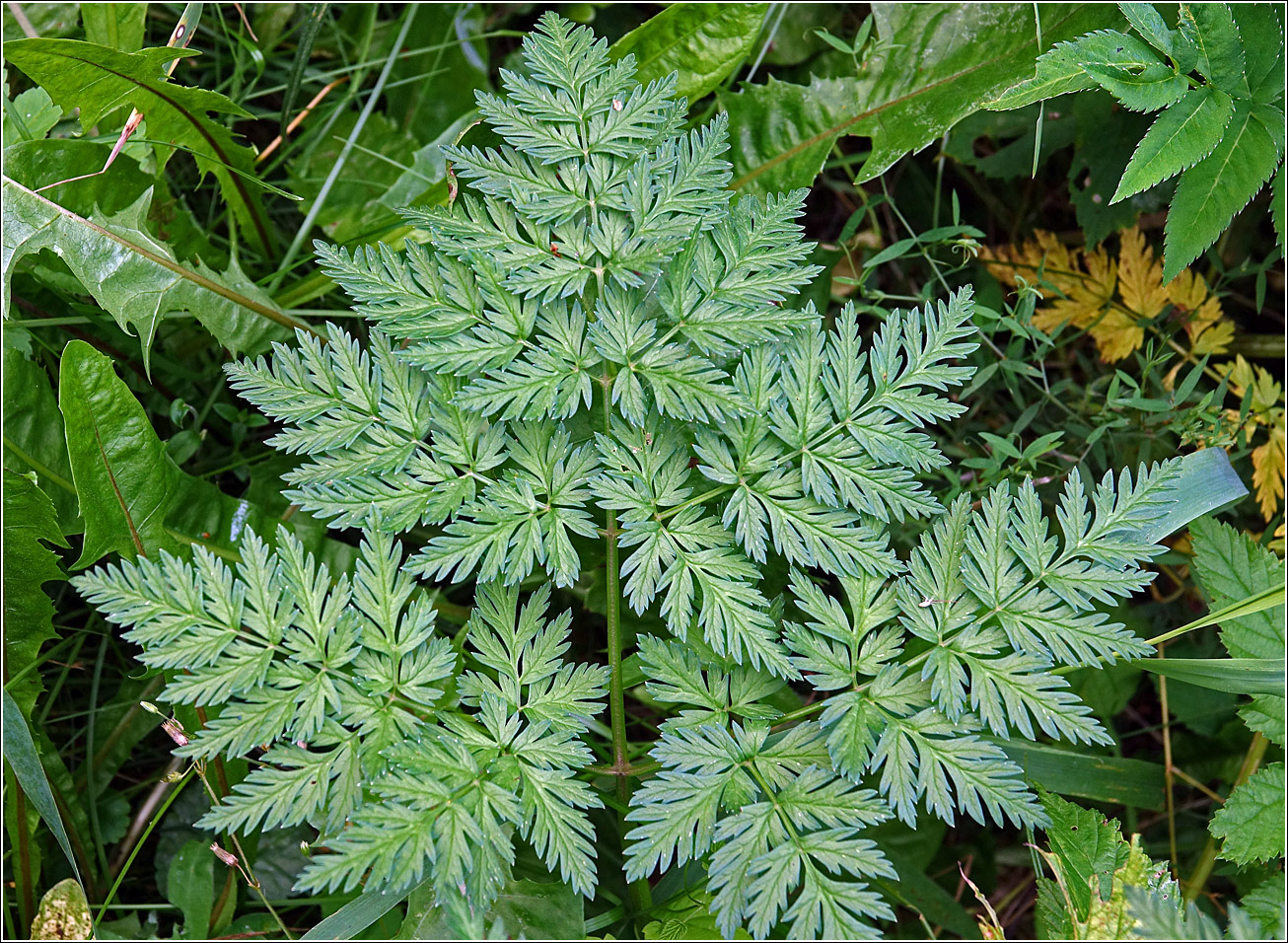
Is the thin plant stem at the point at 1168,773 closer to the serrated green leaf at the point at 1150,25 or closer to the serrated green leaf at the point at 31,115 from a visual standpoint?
the serrated green leaf at the point at 1150,25

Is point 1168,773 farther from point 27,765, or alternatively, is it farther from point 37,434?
point 37,434

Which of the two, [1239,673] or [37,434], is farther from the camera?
[37,434]

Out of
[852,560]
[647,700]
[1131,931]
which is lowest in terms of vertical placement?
[1131,931]

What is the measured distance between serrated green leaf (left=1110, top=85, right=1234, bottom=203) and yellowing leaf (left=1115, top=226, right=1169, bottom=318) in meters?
0.64

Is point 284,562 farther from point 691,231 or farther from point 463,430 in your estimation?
point 691,231

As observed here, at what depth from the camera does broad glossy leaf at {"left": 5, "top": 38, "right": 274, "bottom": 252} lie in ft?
6.38

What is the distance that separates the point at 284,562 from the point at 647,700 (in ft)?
3.51

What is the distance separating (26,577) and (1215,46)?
2750 millimetres

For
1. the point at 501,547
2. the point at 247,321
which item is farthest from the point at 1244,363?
the point at 247,321

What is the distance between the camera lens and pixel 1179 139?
1.88 m

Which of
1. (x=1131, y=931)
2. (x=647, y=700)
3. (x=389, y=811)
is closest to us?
(x=389, y=811)

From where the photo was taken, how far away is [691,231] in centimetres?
174

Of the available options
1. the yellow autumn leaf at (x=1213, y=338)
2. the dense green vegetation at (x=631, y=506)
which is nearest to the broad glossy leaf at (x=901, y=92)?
the dense green vegetation at (x=631, y=506)

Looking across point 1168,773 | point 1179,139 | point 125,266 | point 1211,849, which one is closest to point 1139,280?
point 1179,139
